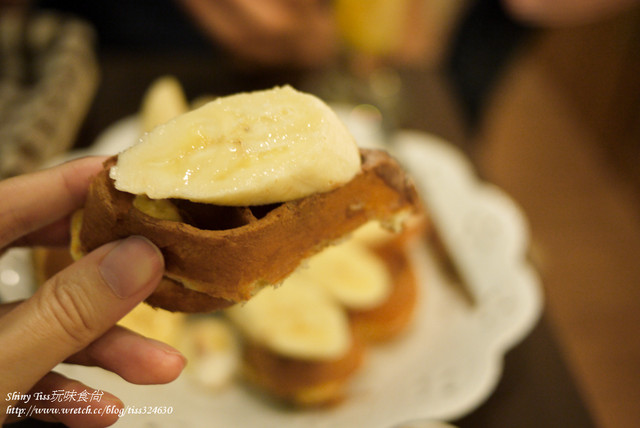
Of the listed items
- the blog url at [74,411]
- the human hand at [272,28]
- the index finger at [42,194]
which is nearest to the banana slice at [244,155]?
the index finger at [42,194]

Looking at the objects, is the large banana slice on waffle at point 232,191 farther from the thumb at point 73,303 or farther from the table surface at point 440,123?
the table surface at point 440,123

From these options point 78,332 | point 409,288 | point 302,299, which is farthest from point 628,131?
point 78,332

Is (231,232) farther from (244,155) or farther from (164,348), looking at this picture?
(164,348)

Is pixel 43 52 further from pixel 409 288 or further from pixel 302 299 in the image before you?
pixel 409 288

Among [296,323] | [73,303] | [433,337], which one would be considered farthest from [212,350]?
[73,303]

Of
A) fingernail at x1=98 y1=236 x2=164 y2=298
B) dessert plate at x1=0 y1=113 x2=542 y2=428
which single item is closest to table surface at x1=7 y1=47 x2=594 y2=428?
dessert plate at x1=0 y1=113 x2=542 y2=428

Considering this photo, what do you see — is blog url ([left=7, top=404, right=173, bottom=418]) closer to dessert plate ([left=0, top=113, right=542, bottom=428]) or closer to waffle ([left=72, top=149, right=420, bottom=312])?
dessert plate ([left=0, top=113, right=542, bottom=428])

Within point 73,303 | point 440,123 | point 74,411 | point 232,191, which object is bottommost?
point 440,123
